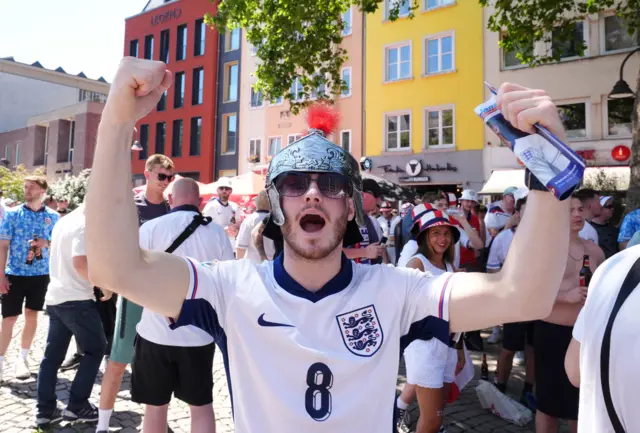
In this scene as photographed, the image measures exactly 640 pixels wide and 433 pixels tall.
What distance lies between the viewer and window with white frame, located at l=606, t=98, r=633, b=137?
1647 centimetres

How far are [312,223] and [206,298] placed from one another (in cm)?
48

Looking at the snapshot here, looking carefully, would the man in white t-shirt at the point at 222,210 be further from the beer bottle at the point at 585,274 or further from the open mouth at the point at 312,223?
the open mouth at the point at 312,223

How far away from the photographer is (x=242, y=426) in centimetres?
168

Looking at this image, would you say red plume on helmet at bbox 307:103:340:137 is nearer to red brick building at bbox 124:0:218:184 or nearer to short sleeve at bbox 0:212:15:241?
short sleeve at bbox 0:212:15:241

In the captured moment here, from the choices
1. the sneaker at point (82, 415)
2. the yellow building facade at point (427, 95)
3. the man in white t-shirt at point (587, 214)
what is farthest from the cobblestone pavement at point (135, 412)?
the yellow building facade at point (427, 95)

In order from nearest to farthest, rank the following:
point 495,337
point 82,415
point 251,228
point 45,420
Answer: point 45,420, point 82,415, point 251,228, point 495,337

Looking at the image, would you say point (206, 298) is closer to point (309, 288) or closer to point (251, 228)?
point (309, 288)

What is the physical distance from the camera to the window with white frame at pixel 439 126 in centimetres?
2027

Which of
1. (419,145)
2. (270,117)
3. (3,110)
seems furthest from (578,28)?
(3,110)

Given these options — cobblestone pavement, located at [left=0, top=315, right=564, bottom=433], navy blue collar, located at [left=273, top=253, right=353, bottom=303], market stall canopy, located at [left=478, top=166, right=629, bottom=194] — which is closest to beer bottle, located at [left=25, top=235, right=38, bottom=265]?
cobblestone pavement, located at [left=0, top=315, right=564, bottom=433]

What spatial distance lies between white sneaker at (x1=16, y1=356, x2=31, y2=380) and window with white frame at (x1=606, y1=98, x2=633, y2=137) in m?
18.1

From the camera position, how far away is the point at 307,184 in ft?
6.07

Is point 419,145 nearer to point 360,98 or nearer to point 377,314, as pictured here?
point 360,98

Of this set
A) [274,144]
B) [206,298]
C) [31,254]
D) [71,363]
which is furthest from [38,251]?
[274,144]
